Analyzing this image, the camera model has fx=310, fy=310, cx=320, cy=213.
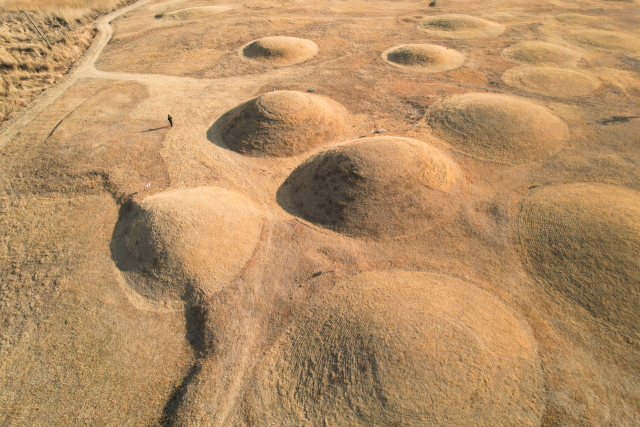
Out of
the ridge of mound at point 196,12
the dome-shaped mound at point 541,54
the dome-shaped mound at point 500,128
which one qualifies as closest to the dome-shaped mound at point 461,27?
the dome-shaped mound at point 541,54

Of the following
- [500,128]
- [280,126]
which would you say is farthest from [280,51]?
[500,128]

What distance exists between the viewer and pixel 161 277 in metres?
12.7

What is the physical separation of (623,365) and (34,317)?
20965mm

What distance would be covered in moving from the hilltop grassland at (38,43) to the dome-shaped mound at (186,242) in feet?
64.4

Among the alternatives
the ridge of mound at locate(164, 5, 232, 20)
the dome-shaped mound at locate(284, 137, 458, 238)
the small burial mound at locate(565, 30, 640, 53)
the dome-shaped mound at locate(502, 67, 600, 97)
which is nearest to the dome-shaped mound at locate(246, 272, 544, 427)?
the dome-shaped mound at locate(284, 137, 458, 238)

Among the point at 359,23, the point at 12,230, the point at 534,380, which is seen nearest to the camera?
the point at 534,380

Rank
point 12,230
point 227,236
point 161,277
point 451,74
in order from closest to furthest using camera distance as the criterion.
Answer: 1. point 161,277
2. point 227,236
3. point 12,230
4. point 451,74

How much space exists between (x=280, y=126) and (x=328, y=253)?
32.4 feet

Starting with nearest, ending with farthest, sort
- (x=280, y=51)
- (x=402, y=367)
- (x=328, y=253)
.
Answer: (x=402, y=367), (x=328, y=253), (x=280, y=51)

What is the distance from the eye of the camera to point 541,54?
92.9ft

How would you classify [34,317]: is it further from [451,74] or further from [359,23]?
[359,23]

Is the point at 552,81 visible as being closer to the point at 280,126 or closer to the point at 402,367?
the point at 280,126

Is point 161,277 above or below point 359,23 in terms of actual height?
below

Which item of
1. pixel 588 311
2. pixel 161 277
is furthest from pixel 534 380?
pixel 161 277
